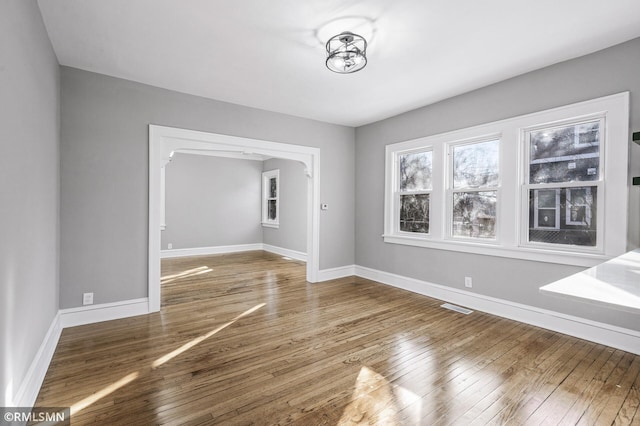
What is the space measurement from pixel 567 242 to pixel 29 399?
456cm

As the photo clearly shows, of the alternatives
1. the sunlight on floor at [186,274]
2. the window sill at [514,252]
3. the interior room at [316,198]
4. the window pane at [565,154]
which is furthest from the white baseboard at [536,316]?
the sunlight on floor at [186,274]

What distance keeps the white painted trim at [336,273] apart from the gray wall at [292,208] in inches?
67.3

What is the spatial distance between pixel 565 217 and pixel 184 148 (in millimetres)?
4427

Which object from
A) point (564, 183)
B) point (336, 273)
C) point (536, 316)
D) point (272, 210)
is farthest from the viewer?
point (272, 210)

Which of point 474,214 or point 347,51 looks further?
point 474,214

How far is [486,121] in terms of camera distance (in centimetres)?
360

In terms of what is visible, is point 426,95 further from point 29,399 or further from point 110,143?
point 29,399

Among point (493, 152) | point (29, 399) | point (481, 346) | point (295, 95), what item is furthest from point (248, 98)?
point (481, 346)

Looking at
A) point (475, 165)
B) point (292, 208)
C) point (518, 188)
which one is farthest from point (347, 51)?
point (292, 208)

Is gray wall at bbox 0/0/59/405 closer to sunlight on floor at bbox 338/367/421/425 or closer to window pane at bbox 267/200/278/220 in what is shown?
sunlight on floor at bbox 338/367/421/425

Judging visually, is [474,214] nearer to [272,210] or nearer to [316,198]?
[316,198]

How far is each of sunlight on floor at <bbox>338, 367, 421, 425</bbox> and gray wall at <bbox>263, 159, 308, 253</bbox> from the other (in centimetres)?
488

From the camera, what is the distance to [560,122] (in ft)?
9.95

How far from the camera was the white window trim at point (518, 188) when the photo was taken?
266cm
